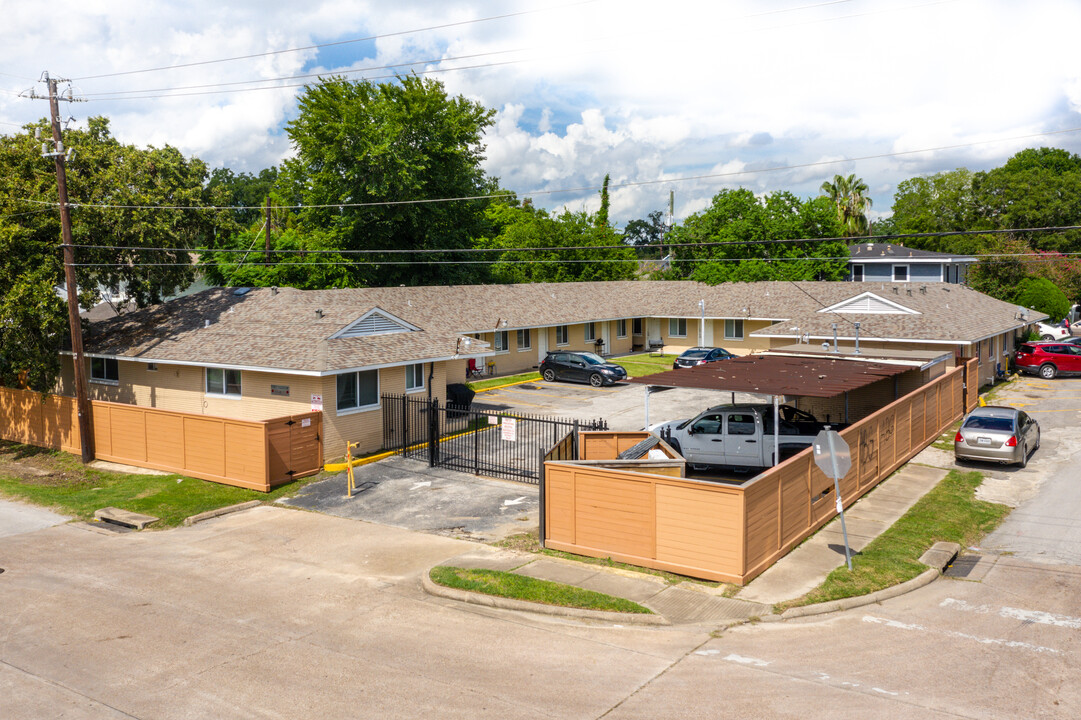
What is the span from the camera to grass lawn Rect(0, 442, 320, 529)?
64.1ft

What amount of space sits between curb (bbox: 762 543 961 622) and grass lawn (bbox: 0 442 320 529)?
43.2 ft

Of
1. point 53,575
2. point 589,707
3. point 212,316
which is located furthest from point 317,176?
point 589,707

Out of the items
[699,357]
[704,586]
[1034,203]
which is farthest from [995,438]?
[1034,203]

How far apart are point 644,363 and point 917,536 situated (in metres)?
31.4

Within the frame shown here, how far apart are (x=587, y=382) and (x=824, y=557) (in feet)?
80.4

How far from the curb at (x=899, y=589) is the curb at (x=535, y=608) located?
2056 mm

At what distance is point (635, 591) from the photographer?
1306 centimetres

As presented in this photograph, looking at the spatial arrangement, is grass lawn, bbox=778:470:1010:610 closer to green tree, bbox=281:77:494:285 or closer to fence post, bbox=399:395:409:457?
fence post, bbox=399:395:409:457

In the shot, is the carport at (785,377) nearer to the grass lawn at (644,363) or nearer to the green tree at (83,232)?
the grass lawn at (644,363)

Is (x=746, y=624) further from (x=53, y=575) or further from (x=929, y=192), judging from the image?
(x=929, y=192)

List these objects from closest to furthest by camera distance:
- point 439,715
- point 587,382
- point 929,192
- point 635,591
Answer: point 439,715
point 635,591
point 587,382
point 929,192

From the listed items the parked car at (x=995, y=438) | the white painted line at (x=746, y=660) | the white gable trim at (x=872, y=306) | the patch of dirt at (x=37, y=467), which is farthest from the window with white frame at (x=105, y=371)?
the white gable trim at (x=872, y=306)

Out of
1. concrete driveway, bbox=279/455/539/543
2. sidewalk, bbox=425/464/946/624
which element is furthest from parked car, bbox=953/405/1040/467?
concrete driveway, bbox=279/455/539/543

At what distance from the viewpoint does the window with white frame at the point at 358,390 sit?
23.1 metres
